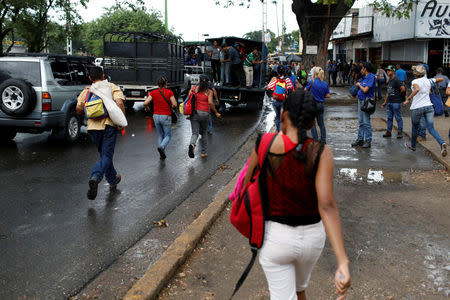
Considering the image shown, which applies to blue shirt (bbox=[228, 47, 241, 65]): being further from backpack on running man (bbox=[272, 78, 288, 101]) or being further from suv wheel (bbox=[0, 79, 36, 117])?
suv wheel (bbox=[0, 79, 36, 117])

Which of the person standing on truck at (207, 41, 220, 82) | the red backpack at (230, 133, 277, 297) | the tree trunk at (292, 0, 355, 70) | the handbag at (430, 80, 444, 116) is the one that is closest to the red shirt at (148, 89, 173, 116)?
the handbag at (430, 80, 444, 116)

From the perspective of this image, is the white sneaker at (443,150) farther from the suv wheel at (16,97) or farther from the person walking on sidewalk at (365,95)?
the suv wheel at (16,97)

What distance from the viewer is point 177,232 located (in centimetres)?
521

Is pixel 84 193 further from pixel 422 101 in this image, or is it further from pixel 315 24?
pixel 315 24

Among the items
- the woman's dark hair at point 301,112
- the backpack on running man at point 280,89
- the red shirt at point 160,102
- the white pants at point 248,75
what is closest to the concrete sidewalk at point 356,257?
the woman's dark hair at point 301,112

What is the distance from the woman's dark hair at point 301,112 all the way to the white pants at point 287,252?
0.40 metres

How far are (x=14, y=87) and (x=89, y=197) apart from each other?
4.50 metres

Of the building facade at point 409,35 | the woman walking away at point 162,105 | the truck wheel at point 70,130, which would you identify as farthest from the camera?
the building facade at point 409,35

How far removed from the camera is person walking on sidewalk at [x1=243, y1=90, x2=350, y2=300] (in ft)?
8.04

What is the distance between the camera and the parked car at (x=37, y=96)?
9.55 metres

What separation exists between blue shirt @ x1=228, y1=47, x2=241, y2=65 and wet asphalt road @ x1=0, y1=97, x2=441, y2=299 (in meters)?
5.74

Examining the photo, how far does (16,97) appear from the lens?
378 inches

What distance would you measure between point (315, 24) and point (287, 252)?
22826mm

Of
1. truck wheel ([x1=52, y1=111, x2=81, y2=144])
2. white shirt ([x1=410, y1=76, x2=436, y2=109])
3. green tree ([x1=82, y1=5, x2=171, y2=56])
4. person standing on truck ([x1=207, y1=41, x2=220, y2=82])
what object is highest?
green tree ([x1=82, y1=5, x2=171, y2=56])
